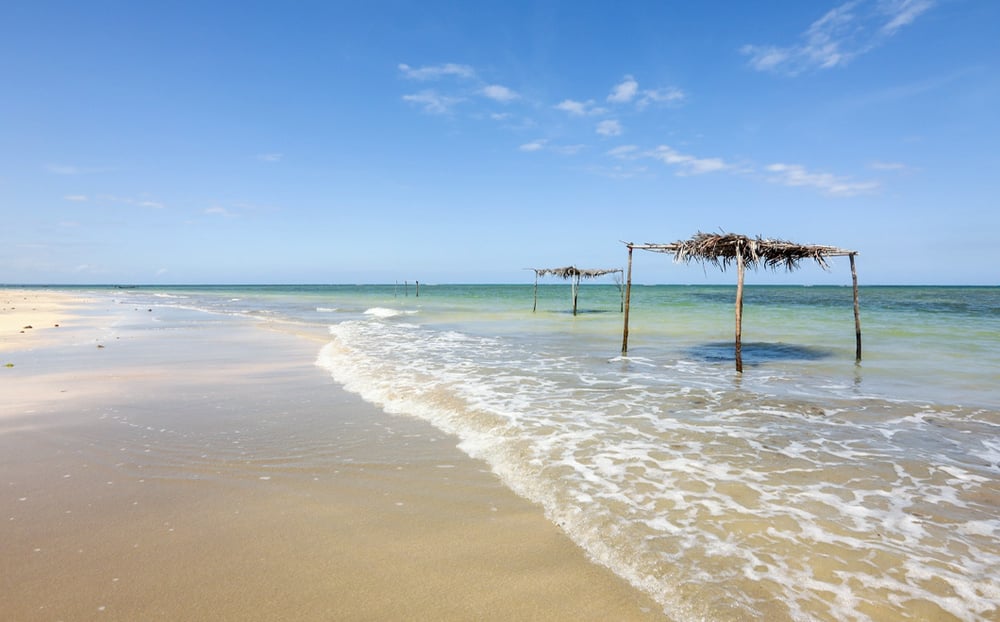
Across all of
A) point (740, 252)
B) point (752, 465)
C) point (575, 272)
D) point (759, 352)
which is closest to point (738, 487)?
point (752, 465)

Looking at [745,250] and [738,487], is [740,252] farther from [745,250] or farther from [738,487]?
[738,487]

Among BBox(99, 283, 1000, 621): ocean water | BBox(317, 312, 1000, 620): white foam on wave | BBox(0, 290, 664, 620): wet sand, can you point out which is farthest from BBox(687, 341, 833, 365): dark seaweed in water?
BBox(0, 290, 664, 620): wet sand

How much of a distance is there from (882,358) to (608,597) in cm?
1332

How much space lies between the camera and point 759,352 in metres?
14.4

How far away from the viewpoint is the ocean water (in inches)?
127

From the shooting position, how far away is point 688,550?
3576mm

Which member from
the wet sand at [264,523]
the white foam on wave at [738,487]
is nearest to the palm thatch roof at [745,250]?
the white foam on wave at [738,487]

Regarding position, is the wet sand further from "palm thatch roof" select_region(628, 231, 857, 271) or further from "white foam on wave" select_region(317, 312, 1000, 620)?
"palm thatch roof" select_region(628, 231, 857, 271)

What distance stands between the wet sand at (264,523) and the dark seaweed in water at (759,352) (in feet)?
30.9

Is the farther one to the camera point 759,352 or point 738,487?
point 759,352

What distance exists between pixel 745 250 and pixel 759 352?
179 inches

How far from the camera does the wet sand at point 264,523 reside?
9.57ft

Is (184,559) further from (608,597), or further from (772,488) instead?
(772,488)

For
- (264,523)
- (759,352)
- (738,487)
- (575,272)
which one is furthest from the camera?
(575,272)
